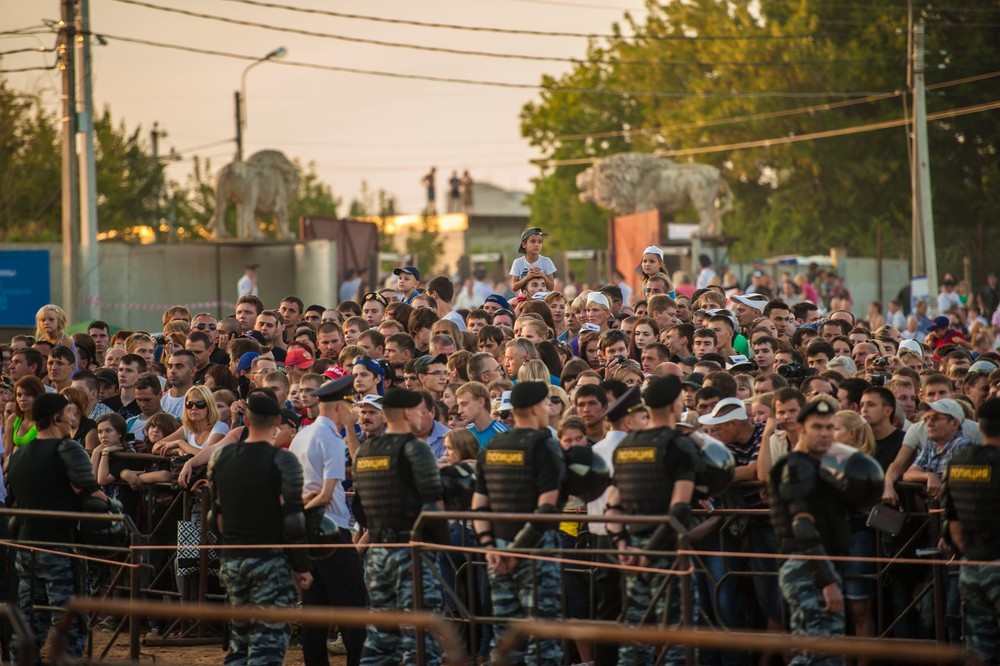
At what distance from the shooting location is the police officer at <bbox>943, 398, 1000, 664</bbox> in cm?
852

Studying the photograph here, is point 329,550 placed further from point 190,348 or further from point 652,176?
point 652,176

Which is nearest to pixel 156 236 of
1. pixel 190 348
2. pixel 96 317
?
pixel 96 317

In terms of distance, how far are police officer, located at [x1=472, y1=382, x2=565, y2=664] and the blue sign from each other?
57.9 feet

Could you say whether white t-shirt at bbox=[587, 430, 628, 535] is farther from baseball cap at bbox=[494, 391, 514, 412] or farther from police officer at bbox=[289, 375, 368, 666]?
police officer at bbox=[289, 375, 368, 666]

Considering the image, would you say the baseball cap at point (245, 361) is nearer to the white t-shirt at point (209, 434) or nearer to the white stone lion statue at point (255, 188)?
the white t-shirt at point (209, 434)

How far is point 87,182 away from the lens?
82.8 ft

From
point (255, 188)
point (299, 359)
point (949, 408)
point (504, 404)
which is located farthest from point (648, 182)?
point (949, 408)

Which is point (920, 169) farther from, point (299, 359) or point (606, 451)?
point (606, 451)

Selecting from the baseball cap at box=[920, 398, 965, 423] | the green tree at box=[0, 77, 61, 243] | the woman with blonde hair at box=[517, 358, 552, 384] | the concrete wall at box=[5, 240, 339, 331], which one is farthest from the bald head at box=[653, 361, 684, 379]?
the green tree at box=[0, 77, 61, 243]

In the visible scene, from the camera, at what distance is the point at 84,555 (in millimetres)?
10945

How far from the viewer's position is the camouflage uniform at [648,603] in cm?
870

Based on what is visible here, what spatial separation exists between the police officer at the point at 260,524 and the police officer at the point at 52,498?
4.30ft

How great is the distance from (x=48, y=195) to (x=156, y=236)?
6.53 metres

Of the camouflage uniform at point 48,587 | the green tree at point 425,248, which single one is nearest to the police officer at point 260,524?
the camouflage uniform at point 48,587
